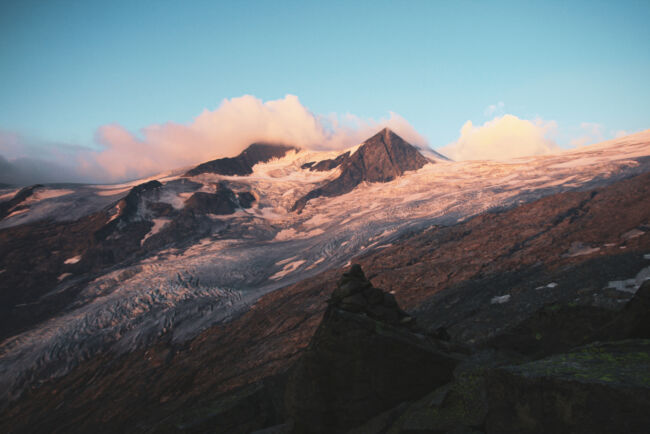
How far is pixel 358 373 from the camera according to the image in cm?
666

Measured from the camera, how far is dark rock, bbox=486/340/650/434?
9.06ft

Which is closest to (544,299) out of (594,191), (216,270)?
(594,191)

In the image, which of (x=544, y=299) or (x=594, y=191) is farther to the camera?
(x=594, y=191)

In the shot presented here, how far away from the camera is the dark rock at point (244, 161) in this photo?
131875 millimetres

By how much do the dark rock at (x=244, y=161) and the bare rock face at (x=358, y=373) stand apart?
128 m

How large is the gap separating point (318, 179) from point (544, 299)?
110636 mm

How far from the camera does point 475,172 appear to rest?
288 ft

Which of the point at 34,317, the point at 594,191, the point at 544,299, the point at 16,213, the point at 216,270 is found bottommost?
the point at 34,317

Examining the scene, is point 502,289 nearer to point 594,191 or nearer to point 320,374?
point 320,374

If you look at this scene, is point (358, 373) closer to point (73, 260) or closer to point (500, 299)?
point (500, 299)

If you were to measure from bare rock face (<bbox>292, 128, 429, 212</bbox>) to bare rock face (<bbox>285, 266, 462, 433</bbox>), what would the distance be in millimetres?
105740

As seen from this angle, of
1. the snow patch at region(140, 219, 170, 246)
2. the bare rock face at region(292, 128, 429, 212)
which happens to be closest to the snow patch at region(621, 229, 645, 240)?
the snow patch at region(140, 219, 170, 246)

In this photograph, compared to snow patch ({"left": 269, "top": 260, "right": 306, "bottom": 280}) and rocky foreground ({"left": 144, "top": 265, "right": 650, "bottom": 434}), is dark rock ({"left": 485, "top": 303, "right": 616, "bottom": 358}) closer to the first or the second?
rocky foreground ({"left": 144, "top": 265, "right": 650, "bottom": 434})

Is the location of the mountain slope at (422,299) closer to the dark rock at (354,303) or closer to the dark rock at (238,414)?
the dark rock at (238,414)
